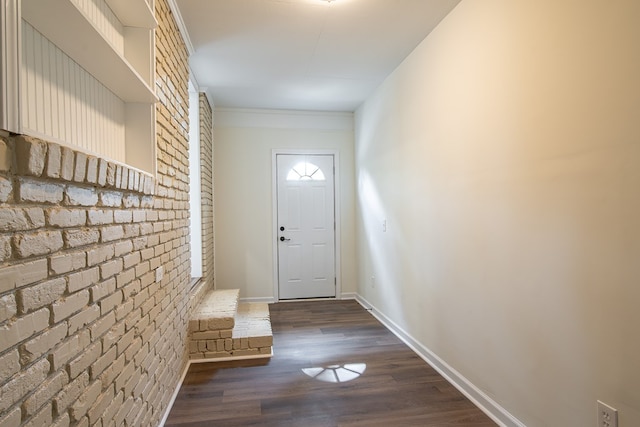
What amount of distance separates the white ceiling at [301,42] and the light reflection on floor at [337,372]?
2662 mm

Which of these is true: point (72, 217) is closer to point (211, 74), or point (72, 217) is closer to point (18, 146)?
point (18, 146)

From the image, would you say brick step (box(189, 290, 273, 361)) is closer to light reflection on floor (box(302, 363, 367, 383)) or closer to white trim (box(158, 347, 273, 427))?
white trim (box(158, 347, 273, 427))

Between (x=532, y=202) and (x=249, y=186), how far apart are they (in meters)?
3.52

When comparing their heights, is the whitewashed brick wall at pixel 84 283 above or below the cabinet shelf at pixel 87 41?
below

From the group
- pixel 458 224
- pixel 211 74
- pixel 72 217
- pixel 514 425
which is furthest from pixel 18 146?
pixel 211 74

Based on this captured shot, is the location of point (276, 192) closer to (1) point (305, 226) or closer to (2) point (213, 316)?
(1) point (305, 226)

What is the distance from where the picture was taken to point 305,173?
15.4 feet

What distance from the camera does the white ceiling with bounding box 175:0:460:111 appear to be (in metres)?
2.29

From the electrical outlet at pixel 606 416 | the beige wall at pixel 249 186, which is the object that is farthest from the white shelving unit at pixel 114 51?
the beige wall at pixel 249 186

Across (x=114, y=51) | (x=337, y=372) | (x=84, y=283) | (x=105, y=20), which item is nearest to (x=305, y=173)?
(x=337, y=372)

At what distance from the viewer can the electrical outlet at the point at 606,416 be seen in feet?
4.32

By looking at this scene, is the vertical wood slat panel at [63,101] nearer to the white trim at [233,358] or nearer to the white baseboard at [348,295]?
the white trim at [233,358]

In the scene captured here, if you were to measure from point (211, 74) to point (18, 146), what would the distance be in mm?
2886

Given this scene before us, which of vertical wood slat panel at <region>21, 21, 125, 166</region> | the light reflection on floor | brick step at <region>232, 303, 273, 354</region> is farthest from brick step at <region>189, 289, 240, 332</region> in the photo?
vertical wood slat panel at <region>21, 21, 125, 166</region>
